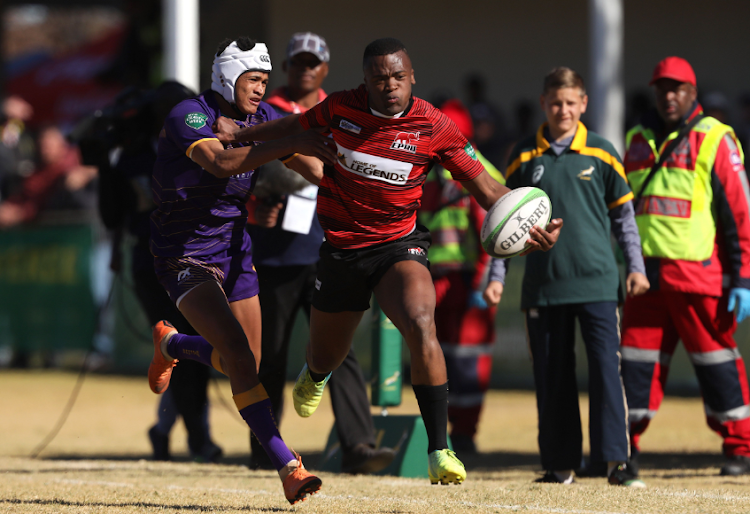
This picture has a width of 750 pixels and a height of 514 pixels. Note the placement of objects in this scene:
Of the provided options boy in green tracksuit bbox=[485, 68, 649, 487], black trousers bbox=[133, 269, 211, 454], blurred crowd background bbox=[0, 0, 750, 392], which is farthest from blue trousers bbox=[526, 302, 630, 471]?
blurred crowd background bbox=[0, 0, 750, 392]

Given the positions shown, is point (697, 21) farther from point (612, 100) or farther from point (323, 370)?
point (323, 370)

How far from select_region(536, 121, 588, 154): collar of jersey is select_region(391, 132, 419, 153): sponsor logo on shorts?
5.07 ft

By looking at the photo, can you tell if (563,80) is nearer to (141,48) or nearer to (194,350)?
(194,350)

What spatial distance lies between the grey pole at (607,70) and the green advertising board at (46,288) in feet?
22.6

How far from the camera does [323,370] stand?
5840mm

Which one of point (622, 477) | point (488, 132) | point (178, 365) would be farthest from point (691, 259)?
point (488, 132)

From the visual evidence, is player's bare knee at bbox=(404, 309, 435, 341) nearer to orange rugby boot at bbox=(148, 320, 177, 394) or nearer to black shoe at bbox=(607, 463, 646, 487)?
orange rugby boot at bbox=(148, 320, 177, 394)

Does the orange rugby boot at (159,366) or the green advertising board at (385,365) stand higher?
the orange rugby boot at (159,366)

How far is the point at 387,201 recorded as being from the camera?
213 inches

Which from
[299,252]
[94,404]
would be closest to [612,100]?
[299,252]

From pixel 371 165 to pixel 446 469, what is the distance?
5.06 feet

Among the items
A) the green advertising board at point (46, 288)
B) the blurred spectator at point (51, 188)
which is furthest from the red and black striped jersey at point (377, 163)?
the blurred spectator at point (51, 188)

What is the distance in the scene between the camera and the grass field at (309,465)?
5.47m

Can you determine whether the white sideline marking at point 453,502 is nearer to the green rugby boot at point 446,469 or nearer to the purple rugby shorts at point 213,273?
the green rugby boot at point 446,469
